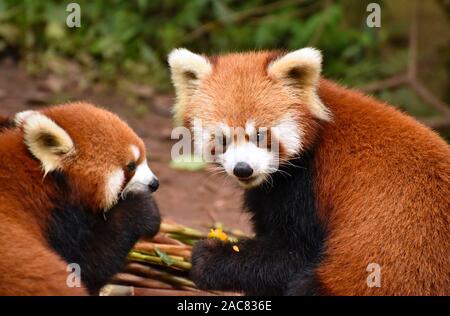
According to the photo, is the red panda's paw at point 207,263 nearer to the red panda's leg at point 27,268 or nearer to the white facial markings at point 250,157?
the white facial markings at point 250,157

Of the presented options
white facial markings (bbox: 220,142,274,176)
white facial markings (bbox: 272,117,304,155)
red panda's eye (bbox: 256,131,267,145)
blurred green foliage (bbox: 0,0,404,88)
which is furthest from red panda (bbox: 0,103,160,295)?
blurred green foliage (bbox: 0,0,404,88)

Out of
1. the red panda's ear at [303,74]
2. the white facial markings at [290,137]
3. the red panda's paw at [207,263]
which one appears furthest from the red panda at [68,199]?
the red panda's ear at [303,74]

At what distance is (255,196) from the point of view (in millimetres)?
5230

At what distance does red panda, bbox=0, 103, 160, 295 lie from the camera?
A: 167 inches

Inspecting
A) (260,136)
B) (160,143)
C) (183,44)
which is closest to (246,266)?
(260,136)

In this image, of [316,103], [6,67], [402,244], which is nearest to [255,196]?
[316,103]

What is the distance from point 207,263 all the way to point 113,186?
841 mm

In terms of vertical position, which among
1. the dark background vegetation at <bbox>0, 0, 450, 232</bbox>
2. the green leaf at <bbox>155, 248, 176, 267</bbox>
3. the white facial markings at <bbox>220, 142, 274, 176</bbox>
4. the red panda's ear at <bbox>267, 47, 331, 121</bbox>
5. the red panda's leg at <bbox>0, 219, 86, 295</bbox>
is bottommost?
the green leaf at <bbox>155, 248, 176, 267</bbox>

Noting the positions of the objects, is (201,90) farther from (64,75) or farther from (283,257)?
(64,75)

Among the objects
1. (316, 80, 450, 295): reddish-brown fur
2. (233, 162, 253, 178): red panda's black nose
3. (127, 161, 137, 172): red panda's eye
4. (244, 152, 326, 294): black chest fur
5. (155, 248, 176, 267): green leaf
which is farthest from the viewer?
(155, 248, 176, 267): green leaf

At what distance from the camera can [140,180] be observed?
205 inches

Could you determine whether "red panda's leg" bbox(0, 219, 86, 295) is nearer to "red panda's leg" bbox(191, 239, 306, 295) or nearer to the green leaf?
"red panda's leg" bbox(191, 239, 306, 295)

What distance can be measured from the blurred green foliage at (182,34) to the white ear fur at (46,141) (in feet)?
22.2

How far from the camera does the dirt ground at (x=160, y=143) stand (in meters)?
8.65
